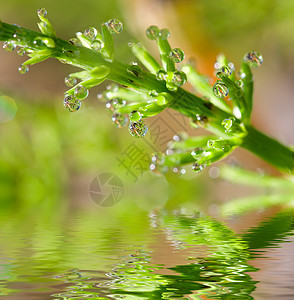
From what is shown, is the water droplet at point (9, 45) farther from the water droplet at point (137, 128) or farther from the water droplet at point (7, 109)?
the water droplet at point (7, 109)

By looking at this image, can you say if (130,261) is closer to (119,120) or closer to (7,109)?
(119,120)

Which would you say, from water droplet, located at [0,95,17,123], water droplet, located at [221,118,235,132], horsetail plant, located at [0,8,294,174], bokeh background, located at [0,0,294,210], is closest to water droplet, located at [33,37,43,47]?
horsetail plant, located at [0,8,294,174]

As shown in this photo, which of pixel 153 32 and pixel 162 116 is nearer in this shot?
pixel 153 32

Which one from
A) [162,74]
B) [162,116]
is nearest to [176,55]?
[162,74]

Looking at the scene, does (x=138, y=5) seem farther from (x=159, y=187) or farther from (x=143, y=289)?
(x=143, y=289)

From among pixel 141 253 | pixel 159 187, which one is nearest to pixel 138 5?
pixel 159 187
